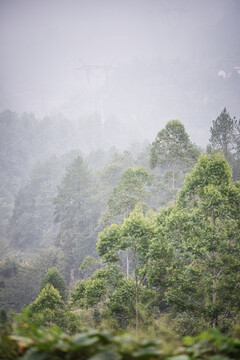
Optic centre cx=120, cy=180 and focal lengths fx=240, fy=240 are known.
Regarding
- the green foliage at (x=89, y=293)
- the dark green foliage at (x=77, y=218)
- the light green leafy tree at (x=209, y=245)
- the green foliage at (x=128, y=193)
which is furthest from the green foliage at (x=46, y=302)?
the dark green foliage at (x=77, y=218)

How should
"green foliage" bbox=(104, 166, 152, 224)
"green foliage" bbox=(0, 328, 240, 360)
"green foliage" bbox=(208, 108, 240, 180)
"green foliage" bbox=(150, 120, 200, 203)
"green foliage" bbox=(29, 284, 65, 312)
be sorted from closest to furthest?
"green foliage" bbox=(0, 328, 240, 360) → "green foliage" bbox=(29, 284, 65, 312) → "green foliage" bbox=(104, 166, 152, 224) → "green foliage" bbox=(150, 120, 200, 203) → "green foliage" bbox=(208, 108, 240, 180)

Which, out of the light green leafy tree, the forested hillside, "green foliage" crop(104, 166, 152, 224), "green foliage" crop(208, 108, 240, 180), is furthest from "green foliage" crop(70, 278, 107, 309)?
"green foliage" crop(208, 108, 240, 180)

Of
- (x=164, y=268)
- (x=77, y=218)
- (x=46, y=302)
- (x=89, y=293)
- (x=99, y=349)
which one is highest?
(x=77, y=218)

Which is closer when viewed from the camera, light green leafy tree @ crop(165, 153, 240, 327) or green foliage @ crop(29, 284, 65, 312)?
light green leafy tree @ crop(165, 153, 240, 327)

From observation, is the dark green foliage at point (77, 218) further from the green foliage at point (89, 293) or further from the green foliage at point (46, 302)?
the green foliage at point (89, 293)

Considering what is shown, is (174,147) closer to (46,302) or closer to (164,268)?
(164,268)

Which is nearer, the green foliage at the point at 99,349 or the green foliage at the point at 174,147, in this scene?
the green foliage at the point at 99,349

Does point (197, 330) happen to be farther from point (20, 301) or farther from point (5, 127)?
point (5, 127)

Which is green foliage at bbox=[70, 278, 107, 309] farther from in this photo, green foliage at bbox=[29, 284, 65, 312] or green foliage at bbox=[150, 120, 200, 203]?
green foliage at bbox=[150, 120, 200, 203]

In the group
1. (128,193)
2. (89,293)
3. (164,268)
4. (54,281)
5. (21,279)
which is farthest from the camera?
(21,279)

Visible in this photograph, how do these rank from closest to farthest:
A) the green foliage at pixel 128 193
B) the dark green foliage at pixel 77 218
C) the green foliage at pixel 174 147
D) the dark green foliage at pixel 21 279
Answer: the green foliage at pixel 128 193 < the green foliage at pixel 174 147 < the dark green foliage at pixel 21 279 < the dark green foliage at pixel 77 218

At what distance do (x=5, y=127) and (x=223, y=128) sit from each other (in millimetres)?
99364

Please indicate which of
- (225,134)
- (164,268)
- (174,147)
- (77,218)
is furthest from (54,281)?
(225,134)

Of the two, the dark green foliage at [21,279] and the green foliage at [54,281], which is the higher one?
the green foliage at [54,281]
